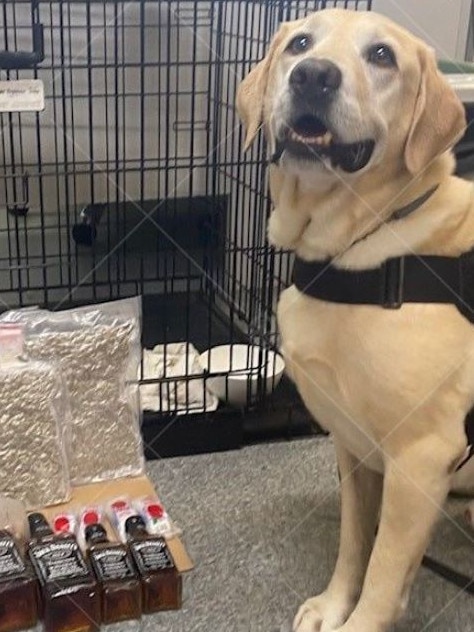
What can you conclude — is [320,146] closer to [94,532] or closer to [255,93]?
[255,93]

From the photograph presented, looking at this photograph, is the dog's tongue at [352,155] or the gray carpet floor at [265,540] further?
the gray carpet floor at [265,540]

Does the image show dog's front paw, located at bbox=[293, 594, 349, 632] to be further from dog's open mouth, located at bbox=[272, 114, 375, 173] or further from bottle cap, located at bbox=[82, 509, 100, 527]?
dog's open mouth, located at bbox=[272, 114, 375, 173]

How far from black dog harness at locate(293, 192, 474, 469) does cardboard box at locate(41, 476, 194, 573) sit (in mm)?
565

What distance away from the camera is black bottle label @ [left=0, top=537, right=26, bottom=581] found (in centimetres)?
127

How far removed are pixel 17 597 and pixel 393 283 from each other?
28.0 inches

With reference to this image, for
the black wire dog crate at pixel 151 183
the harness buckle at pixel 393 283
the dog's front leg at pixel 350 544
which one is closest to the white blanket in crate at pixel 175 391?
the black wire dog crate at pixel 151 183

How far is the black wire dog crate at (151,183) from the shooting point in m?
1.91

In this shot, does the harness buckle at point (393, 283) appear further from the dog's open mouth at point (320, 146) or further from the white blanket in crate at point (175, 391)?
the white blanket in crate at point (175, 391)

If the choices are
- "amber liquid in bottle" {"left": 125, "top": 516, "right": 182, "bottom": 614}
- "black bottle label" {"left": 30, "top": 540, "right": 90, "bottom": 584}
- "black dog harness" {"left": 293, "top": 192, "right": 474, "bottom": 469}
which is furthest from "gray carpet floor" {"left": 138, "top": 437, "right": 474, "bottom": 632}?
"black dog harness" {"left": 293, "top": 192, "right": 474, "bottom": 469}

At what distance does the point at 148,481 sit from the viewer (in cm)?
162

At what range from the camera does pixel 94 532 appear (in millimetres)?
1410

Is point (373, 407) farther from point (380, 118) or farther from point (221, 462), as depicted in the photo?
point (221, 462)

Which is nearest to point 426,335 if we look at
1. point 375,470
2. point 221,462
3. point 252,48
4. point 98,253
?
point 375,470

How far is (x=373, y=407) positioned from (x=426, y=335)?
0.11m
